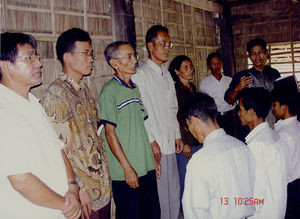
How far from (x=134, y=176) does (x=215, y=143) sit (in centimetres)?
106

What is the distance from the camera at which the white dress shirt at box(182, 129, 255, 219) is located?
1982 mm

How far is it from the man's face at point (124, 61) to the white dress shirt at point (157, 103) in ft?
1.22

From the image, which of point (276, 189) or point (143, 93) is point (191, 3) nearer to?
point (143, 93)

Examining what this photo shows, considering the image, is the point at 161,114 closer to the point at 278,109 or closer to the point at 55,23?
the point at 278,109

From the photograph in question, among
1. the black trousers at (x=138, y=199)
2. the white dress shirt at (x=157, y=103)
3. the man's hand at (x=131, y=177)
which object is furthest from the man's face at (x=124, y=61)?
the black trousers at (x=138, y=199)

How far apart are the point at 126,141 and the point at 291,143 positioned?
5.24ft

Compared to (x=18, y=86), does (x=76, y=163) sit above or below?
below

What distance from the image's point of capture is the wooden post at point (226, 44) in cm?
727

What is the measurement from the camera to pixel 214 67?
551 centimetres

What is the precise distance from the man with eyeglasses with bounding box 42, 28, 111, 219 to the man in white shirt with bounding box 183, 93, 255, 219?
2.49ft

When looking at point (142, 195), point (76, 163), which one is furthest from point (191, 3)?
point (76, 163)

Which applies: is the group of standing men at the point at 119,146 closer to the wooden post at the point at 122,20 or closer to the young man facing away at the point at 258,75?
the wooden post at the point at 122,20

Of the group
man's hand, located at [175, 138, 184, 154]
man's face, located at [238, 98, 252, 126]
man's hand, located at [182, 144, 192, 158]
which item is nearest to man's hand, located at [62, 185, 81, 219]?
man's face, located at [238, 98, 252, 126]

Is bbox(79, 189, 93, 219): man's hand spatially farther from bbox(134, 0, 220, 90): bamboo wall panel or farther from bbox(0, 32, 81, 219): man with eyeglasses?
bbox(134, 0, 220, 90): bamboo wall panel
